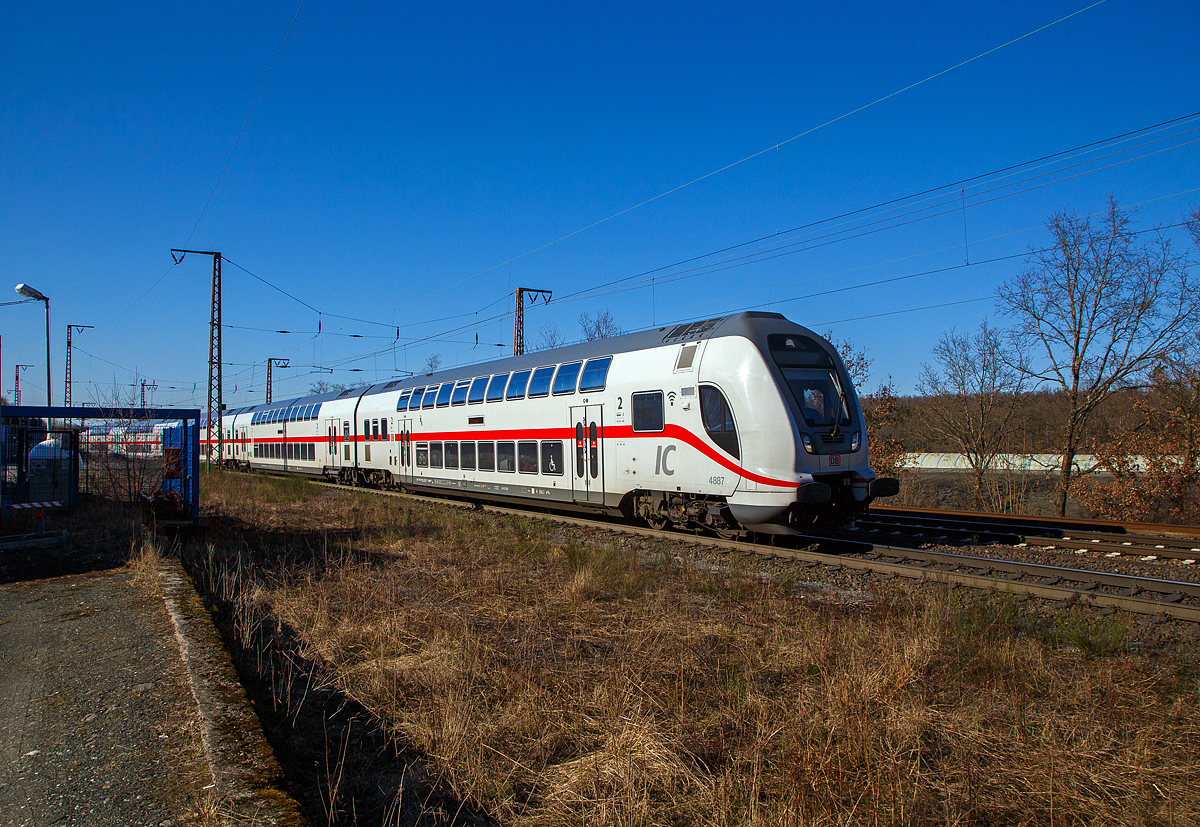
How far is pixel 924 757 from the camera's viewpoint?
12.6 feet

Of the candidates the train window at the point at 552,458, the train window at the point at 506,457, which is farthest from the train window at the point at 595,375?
the train window at the point at 506,457

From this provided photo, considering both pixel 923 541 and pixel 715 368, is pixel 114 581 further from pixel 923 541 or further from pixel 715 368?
pixel 923 541

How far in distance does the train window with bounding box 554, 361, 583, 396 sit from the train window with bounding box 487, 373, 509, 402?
2.14 m

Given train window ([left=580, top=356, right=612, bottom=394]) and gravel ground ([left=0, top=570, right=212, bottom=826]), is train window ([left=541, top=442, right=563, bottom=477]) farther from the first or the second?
gravel ground ([left=0, top=570, right=212, bottom=826])

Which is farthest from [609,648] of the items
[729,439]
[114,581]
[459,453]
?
[459,453]

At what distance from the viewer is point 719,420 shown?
1060 cm

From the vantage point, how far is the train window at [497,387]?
1592cm

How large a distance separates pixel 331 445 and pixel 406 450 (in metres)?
7.43

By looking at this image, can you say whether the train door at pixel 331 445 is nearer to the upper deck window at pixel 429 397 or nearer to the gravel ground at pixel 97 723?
the upper deck window at pixel 429 397

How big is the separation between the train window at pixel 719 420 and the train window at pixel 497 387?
6.36m

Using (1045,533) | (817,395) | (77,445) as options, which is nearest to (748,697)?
(817,395)

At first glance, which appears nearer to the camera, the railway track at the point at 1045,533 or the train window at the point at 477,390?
the railway track at the point at 1045,533

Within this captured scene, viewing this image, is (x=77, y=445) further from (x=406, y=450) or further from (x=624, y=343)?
(x=624, y=343)

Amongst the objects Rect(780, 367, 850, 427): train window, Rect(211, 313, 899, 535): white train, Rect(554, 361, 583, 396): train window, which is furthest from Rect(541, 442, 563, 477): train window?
Rect(780, 367, 850, 427): train window
